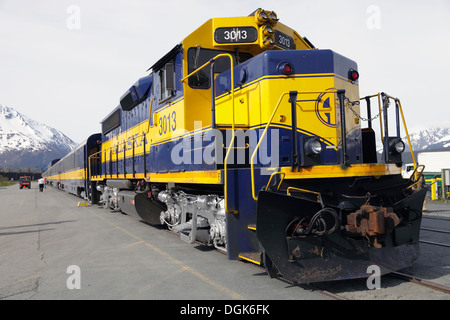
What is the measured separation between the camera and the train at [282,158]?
4383 millimetres

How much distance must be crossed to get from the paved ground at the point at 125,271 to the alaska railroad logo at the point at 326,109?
2259mm

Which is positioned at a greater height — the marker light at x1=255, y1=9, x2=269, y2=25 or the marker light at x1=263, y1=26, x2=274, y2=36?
the marker light at x1=255, y1=9, x2=269, y2=25

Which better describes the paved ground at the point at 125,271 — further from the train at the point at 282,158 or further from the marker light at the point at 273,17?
the marker light at the point at 273,17

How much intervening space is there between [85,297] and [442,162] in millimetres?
22763

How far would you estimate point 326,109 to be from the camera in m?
5.21

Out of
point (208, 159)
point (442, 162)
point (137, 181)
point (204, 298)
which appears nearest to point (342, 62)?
point (208, 159)

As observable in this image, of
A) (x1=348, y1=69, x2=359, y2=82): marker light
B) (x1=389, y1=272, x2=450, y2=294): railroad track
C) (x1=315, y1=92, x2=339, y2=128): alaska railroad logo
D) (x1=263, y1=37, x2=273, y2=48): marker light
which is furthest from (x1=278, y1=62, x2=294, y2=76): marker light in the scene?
(x1=389, y1=272, x2=450, y2=294): railroad track

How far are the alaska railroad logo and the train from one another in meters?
0.02

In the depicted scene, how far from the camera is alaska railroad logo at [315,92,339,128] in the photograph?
519 centimetres

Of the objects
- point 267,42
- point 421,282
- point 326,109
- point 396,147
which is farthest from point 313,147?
point 267,42

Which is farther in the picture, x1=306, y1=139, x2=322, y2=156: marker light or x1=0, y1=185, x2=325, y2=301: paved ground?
x1=306, y1=139, x2=322, y2=156: marker light

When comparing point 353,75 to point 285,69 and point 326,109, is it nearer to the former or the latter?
point 326,109

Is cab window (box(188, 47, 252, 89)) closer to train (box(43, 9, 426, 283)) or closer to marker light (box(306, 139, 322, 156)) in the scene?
train (box(43, 9, 426, 283))
